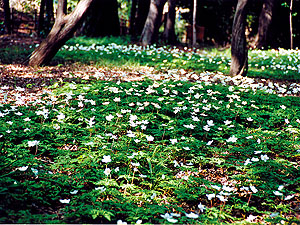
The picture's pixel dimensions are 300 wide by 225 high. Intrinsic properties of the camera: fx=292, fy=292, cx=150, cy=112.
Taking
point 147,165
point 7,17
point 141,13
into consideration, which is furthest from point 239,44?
point 7,17

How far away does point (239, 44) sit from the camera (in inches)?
290

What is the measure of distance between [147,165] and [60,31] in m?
5.63

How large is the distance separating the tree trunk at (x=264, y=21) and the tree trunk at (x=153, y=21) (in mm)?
5912

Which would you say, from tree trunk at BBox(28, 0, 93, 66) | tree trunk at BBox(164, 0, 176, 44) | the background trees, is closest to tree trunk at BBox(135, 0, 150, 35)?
the background trees

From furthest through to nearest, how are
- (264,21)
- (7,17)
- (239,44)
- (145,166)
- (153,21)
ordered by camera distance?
(264,21) → (7,17) → (153,21) → (239,44) → (145,166)

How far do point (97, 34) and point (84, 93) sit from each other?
413 inches

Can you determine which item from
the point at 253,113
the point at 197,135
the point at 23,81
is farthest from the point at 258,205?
the point at 23,81

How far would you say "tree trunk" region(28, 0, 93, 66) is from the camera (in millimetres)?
7488

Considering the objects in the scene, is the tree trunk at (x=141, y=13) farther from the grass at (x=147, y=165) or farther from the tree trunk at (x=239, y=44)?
the grass at (x=147, y=165)

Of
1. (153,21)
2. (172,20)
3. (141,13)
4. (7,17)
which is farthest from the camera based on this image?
(141,13)

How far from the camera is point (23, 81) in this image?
6.23m

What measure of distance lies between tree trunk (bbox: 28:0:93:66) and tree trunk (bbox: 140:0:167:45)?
4.58m

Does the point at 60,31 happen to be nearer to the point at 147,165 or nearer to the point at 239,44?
the point at 239,44

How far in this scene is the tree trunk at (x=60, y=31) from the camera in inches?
295
